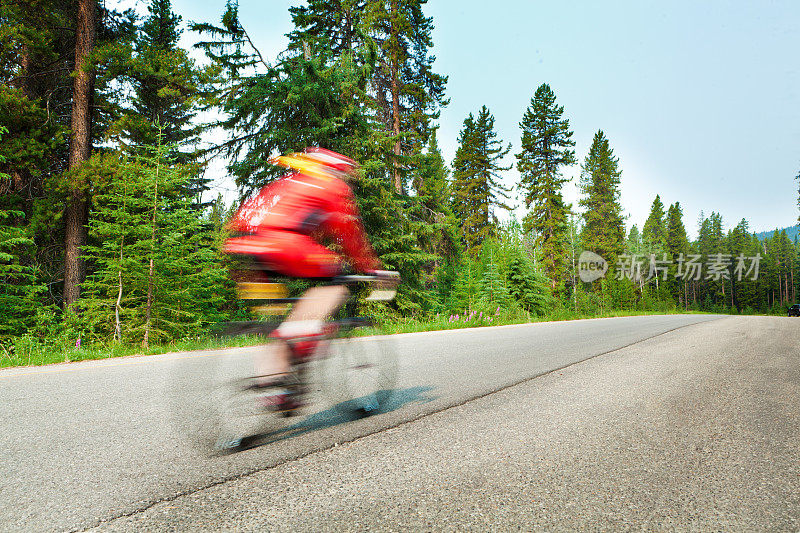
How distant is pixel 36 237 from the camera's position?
11500 mm

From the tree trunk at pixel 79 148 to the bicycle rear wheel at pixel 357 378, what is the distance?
977cm

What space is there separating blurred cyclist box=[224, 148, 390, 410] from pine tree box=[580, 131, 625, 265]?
5045 centimetres

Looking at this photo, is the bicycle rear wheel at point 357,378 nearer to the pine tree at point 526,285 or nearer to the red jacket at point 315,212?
the red jacket at point 315,212

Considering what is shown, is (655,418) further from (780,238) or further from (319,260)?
(780,238)

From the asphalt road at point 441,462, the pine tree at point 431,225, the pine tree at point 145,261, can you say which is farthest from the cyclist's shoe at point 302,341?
the pine tree at point 431,225

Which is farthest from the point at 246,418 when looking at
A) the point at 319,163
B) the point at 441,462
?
the point at 319,163

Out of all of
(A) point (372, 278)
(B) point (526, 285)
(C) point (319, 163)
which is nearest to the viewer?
(C) point (319, 163)

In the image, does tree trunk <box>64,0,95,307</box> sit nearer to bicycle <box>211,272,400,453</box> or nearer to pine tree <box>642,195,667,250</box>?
bicycle <box>211,272,400,453</box>

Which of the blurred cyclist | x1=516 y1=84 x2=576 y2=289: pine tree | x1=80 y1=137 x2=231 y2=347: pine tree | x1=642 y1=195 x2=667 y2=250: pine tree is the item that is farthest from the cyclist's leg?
x1=642 y1=195 x2=667 y2=250: pine tree

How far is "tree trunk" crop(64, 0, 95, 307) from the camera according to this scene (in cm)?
1069
